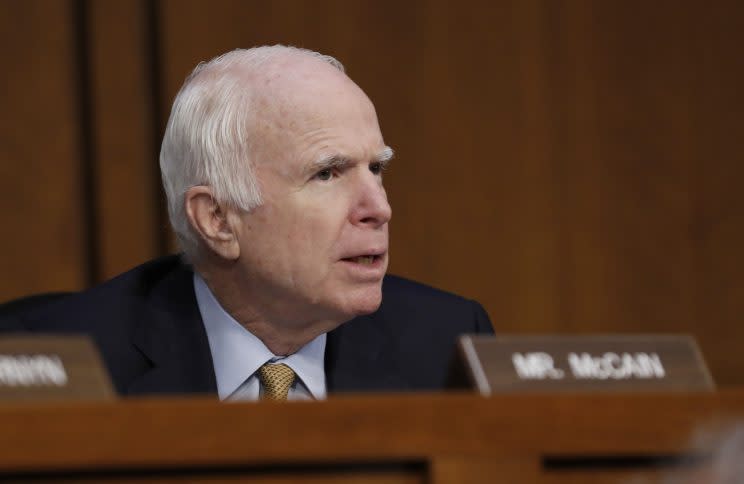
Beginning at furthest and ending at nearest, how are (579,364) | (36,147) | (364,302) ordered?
(36,147) < (364,302) < (579,364)

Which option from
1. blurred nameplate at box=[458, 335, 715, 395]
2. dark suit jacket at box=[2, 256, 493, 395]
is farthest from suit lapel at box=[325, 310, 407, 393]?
blurred nameplate at box=[458, 335, 715, 395]

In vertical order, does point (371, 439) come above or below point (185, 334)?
below

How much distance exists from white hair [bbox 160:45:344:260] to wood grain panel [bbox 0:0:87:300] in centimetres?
A: 62

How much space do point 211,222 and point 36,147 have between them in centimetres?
75

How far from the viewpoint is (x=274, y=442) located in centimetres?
79

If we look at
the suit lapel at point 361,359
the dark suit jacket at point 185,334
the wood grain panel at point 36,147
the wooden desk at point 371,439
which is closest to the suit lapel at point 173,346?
the dark suit jacket at point 185,334

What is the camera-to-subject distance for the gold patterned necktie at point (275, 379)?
5.45 feet

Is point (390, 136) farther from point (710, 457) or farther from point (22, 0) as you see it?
point (710, 457)

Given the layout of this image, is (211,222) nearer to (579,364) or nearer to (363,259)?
(363,259)

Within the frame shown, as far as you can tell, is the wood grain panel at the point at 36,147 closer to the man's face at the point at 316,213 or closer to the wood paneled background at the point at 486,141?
the wood paneled background at the point at 486,141

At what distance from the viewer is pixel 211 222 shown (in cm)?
176

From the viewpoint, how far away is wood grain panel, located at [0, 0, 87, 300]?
237 cm

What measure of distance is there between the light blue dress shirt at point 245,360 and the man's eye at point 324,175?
8.9 inches

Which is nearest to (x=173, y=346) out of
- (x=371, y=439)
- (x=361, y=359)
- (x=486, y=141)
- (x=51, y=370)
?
(x=361, y=359)
